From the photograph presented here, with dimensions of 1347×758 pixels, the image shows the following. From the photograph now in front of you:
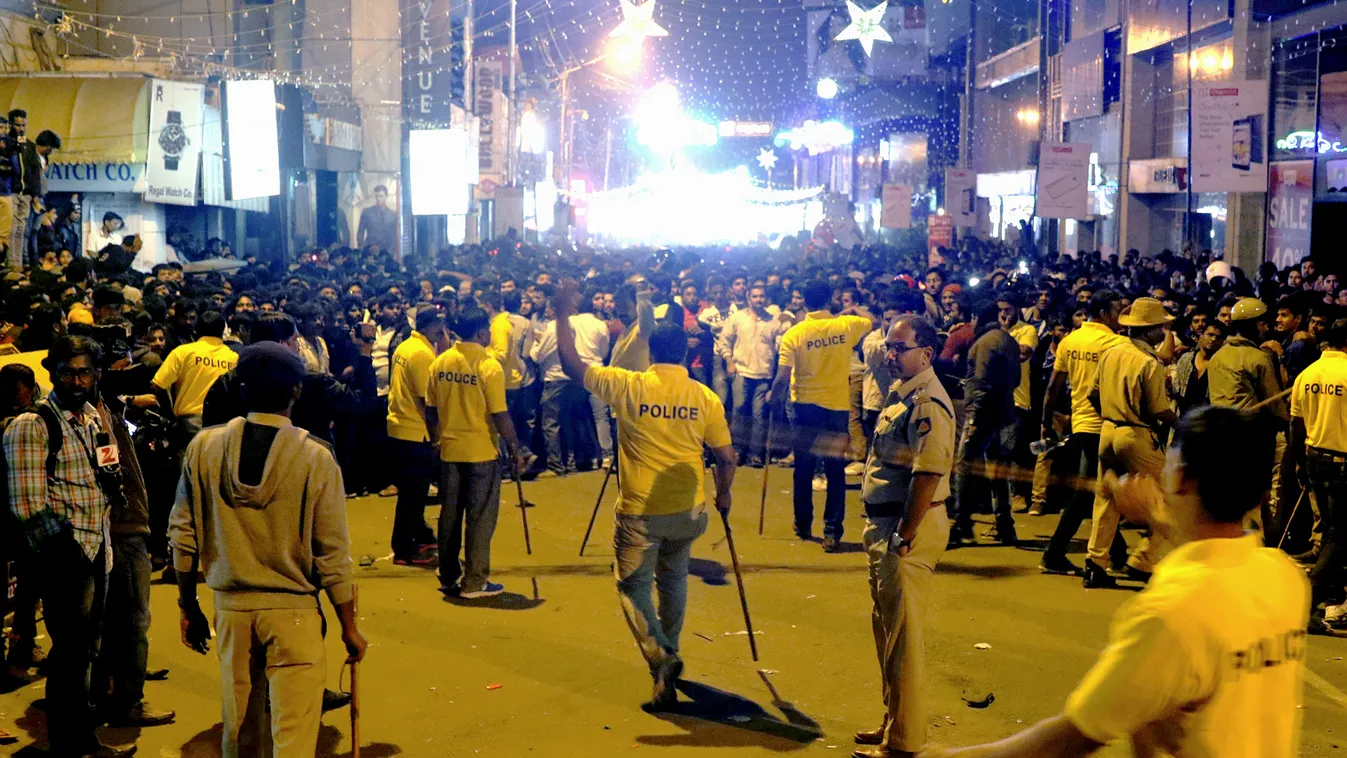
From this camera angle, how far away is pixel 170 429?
830 centimetres

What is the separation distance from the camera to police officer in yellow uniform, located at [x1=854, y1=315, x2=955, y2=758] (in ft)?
18.6

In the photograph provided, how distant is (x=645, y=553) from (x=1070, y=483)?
6529 millimetres

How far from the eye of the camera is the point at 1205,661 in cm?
250

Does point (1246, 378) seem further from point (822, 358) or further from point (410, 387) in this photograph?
point (410, 387)

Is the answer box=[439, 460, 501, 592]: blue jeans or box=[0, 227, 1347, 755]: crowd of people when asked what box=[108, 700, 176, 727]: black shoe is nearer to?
box=[0, 227, 1347, 755]: crowd of people

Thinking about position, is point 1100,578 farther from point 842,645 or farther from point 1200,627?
point 1200,627

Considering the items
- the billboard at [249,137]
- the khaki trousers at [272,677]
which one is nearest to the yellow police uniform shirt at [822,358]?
the khaki trousers at [272,677]

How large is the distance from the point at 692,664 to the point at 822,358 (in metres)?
3.88

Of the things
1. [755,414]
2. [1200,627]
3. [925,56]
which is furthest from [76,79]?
[925,56]

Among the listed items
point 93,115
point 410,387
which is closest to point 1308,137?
point 410,387

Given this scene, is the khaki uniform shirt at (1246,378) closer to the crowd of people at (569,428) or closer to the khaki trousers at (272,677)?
Answer: the crowd of people at (569,428)

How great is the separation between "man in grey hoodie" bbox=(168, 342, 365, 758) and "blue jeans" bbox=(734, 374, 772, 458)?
33.5 feet

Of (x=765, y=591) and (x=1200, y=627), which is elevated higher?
(x=1200, y=627)

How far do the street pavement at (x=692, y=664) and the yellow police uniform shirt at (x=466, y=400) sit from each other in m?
1.04
